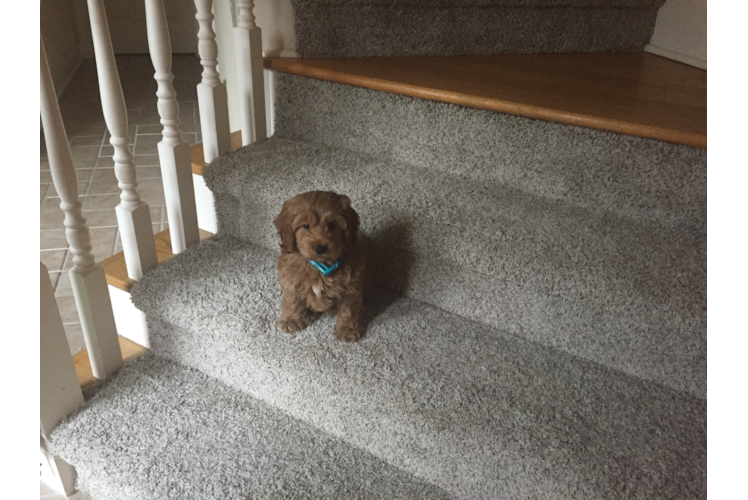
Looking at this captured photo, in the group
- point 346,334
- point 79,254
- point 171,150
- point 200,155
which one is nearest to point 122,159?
point 171,150

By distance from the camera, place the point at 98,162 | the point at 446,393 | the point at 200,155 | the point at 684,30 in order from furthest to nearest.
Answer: the point at 98,162
the point at 684,30
the point at 200,155
the point at 446,393

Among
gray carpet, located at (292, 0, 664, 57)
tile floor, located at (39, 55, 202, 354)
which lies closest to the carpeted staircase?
gray carpet, located at (292, 0, 664, 57)

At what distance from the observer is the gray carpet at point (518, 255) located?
109cm

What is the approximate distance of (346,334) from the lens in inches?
46.8

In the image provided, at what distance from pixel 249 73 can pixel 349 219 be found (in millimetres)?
696

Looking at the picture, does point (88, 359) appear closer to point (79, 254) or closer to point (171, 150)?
point (79, 254)

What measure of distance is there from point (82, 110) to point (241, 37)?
8.88 ft

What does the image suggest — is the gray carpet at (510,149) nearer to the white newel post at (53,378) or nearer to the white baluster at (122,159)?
the white baluster at (122,159)

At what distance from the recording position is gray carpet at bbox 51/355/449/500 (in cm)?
109

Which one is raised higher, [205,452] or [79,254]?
[79,254]

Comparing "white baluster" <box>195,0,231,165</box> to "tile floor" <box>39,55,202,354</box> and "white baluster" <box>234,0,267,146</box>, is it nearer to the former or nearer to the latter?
"white baluster" <box>234,0,267,146</box>

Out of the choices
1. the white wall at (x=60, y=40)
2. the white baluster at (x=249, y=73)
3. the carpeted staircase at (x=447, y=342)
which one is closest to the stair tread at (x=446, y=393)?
the carpeted staircase at (x=447, y=342)

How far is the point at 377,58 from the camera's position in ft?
5.33

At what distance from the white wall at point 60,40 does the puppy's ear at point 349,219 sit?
11.8ft
